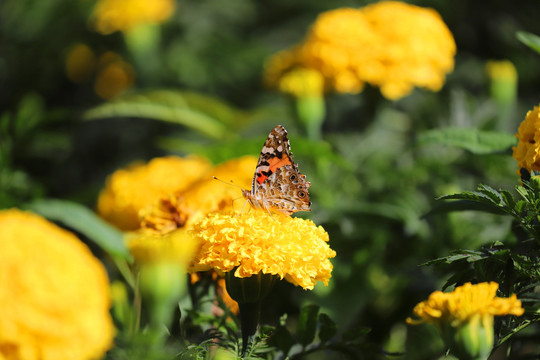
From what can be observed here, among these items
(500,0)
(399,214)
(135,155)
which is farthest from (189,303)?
(500,0)

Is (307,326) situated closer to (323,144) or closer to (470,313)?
(470,313)

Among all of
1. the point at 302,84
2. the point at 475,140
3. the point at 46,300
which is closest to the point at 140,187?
the point at 302,84

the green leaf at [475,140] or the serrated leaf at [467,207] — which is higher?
the green leaf at [475,140]

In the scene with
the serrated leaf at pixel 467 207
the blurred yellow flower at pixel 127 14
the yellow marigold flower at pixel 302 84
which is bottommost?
the serrated leaf at pixel 467 207

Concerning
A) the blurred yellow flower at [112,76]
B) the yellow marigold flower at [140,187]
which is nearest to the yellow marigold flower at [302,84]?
the yellow marigold flower at [140,187]

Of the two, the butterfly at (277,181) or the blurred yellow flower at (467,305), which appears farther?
the butterfly at (277,181)

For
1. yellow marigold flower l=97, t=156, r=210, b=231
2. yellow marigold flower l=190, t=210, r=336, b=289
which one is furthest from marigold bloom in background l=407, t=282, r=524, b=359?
yellow marigold flower l=97, t=156, r=210, b=231

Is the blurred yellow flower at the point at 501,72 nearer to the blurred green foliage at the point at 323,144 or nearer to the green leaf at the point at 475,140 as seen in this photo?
the blurred green foliage at the point at 323,144

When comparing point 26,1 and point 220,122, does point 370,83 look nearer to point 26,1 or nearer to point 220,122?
point 220,122
